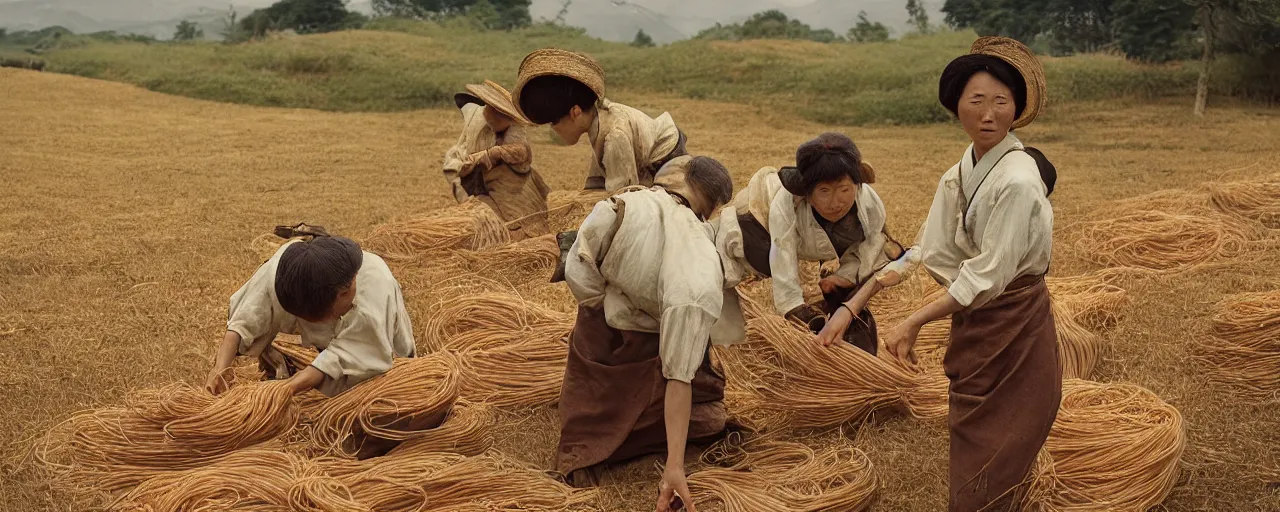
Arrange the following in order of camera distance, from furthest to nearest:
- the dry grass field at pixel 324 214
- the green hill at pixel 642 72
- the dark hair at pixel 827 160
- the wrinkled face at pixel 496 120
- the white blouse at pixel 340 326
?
the green hill at pixel 642 72
the wrinkled face at pixel 496 120
the dark hair at pixel 827 160
the dry grass field at pixel 324 214
the white blouse at pixel 340 326

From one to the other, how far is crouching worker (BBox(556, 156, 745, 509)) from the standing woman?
0.61m

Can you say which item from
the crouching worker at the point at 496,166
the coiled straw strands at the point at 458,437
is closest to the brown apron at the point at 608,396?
the coiled straw strands at the point at 458,437

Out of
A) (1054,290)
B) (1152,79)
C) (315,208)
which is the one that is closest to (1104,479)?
(1054,290)

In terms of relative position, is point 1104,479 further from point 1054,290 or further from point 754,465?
point 1054,290

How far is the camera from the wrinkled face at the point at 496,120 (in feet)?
25.5

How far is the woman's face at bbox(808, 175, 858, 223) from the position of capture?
15.2 ft

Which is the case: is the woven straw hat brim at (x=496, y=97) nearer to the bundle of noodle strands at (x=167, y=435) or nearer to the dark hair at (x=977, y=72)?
the bundle of noodle strands at (x=167, y=435)

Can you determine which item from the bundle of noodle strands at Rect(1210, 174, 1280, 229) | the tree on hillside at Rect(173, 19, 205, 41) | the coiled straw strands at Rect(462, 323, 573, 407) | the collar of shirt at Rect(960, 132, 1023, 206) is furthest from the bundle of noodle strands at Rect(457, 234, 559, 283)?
the tree on hillside at Rect(173, 19, 205, 41)

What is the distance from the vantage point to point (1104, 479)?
12.9 feet

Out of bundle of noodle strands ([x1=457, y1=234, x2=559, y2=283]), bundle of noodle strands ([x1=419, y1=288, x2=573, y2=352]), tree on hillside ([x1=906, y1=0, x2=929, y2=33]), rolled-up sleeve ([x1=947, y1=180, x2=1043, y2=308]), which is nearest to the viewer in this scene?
rolled-up sleeve ([x1=947, y1=180, x2=1043, y2=308])

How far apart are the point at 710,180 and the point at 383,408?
4.84ft

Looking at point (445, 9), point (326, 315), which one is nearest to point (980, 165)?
point (326, 315)

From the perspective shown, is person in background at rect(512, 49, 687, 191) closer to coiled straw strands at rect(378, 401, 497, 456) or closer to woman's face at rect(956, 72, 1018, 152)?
coiled straw strands at rect(378, 401, 497, 456)

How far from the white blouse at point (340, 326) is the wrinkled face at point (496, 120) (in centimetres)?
349
